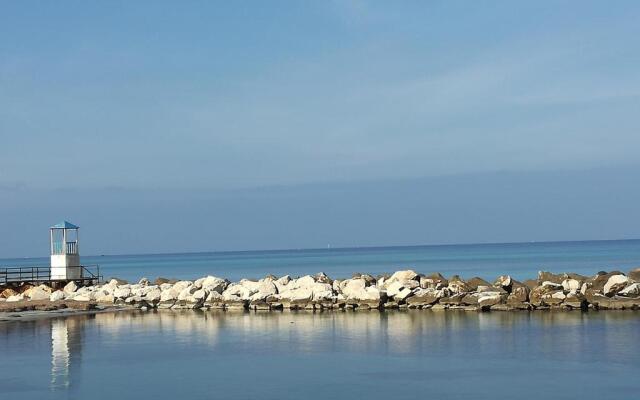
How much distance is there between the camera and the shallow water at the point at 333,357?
15781 mm

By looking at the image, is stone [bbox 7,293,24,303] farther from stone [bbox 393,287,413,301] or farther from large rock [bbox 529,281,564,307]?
large rock [bbox 529,281,564,307]

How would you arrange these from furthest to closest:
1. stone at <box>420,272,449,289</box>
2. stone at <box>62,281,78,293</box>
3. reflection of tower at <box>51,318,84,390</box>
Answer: stone at <box>62,281,78,293</box> < stone at <box>420,272,449,289</box> < reflection of tower at <box>51,318,84,390</box>

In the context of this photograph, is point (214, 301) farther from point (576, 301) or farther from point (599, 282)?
point (599, 282)

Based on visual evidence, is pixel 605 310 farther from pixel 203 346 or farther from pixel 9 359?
pixel 9 359

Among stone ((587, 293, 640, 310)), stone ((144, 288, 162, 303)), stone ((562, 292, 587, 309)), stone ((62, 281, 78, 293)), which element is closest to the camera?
stone ((587, 293, 640, 310))

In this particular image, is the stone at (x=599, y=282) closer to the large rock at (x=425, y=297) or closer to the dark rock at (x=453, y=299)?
the dark rock at (x=453, y=299)

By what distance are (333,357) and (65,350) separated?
643cm

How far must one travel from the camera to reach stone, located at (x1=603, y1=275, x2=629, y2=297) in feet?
89.1

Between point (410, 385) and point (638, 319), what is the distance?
A: 1060 cm

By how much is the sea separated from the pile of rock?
978mm

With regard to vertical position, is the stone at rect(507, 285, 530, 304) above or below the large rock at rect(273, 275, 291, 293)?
below

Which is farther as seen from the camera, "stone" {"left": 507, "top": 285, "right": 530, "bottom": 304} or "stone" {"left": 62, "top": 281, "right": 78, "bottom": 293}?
"stone" {"left": 62, "top": 281, "right": 78, "bottom": 293}

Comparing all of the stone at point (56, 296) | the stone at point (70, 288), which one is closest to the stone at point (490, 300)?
the stone at point (56, 296)

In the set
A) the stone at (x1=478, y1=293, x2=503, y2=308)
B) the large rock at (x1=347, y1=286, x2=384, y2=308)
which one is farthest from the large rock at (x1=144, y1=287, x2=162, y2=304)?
the stone at (x1=478, y1=293, x2=503, y2=308)
